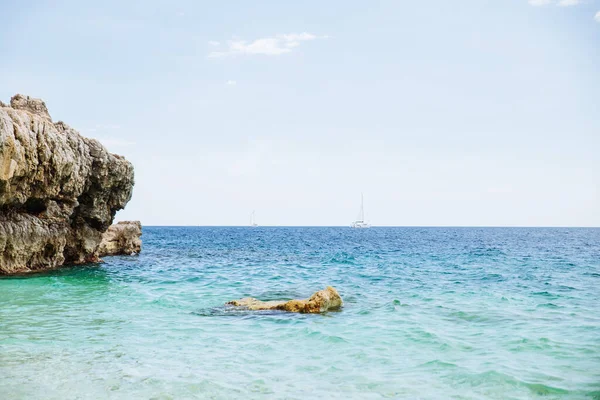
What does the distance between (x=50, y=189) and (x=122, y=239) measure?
64.6 ft

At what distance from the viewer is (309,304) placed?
1645 centimetres

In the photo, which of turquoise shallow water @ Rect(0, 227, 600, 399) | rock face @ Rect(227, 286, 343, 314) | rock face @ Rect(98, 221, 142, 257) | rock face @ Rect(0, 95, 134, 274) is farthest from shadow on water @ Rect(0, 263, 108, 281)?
rock face @ Rect(227, 286, 343, 314)

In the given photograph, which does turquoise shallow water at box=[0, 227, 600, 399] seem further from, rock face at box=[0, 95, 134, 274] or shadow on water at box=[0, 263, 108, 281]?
rock face at box=[0, 95, 134, 274]

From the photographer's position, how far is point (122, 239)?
4534 cm

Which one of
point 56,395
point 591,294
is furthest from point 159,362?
point 591,294

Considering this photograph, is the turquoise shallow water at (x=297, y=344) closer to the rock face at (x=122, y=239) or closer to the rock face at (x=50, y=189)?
the rock face at (x=50, y=189)

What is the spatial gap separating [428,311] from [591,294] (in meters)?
9.00

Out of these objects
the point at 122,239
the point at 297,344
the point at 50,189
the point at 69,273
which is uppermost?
the point at 50,189

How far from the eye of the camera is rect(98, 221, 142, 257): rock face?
43.9 metres

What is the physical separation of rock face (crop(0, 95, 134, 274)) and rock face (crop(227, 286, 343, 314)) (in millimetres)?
14041

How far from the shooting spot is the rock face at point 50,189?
23547 mm

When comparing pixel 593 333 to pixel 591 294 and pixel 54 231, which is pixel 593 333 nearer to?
pixel 591 294

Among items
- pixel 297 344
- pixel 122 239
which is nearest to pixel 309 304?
pixel 297 344

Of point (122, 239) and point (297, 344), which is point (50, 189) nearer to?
point (122, 239)
